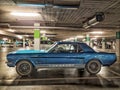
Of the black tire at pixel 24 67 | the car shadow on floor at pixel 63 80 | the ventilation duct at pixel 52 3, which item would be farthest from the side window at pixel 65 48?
the ventilation duct at pixel 52 3

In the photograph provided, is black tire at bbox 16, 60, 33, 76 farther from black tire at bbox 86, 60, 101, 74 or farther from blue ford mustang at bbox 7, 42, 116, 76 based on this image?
black tire at bbox 86, 60, 101, 74

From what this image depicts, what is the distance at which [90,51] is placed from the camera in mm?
11414

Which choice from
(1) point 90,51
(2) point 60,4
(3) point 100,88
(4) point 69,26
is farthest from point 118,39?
(3) point 100,88

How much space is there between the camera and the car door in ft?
35.7

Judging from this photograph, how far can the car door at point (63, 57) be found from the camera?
35.7 feet

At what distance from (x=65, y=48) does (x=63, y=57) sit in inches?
22.3

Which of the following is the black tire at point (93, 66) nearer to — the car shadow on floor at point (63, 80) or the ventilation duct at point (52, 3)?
the car shadow on floor at point (63, 80)

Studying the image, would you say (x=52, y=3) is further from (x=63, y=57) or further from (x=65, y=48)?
(x=63, y=57)

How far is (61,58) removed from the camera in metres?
10.9

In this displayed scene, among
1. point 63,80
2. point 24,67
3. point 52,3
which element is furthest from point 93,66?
point 52,3

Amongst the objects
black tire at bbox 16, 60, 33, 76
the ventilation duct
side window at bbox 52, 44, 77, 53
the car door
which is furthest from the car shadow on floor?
the ventilation duct

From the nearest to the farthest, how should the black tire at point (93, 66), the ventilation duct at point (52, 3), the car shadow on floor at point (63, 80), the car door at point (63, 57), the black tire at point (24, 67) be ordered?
1. the car shadow on floor at point (63, 80)
2. the ventilation duct at point (52, 3)
3. the black tire at point (24, 67)
4. the car door at point (63, 57)
5. the black tire at point (93, 66)

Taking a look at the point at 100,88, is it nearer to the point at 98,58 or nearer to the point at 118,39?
the point at 98,58

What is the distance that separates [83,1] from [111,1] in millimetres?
1292
